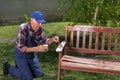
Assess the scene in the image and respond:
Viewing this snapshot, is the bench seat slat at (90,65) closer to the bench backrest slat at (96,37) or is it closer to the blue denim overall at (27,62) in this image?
the bench backrest slat at (96,37)

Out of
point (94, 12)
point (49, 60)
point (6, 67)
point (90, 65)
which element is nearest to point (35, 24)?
point (90, 65)

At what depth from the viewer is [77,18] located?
346 inches

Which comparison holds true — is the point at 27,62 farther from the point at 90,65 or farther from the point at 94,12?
the point at 94,12

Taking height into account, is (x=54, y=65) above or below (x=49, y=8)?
below

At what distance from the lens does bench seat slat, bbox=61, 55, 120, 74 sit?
Answer: 5.67 metres

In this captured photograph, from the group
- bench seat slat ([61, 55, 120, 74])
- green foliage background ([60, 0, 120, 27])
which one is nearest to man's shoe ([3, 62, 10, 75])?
bench seat slat ([61, 55, 120, 74])

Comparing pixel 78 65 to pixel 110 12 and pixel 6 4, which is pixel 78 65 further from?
pixel 6 4

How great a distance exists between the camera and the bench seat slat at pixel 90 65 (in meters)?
5.67

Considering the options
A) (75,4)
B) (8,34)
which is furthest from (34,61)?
(8,34)

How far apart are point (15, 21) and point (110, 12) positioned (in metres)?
5.53

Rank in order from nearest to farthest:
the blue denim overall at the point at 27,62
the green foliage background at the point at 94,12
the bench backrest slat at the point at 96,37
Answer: the blue denim overall at the point at 27,62, the bench backrest slat at the point at 96,37, the green foliage background at the point at 94,12

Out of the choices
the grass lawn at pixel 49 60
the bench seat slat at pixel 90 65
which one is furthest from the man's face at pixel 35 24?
the grass lawn at pixel 49 60

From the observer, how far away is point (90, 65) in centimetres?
586

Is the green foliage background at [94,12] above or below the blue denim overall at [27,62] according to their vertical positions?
above
